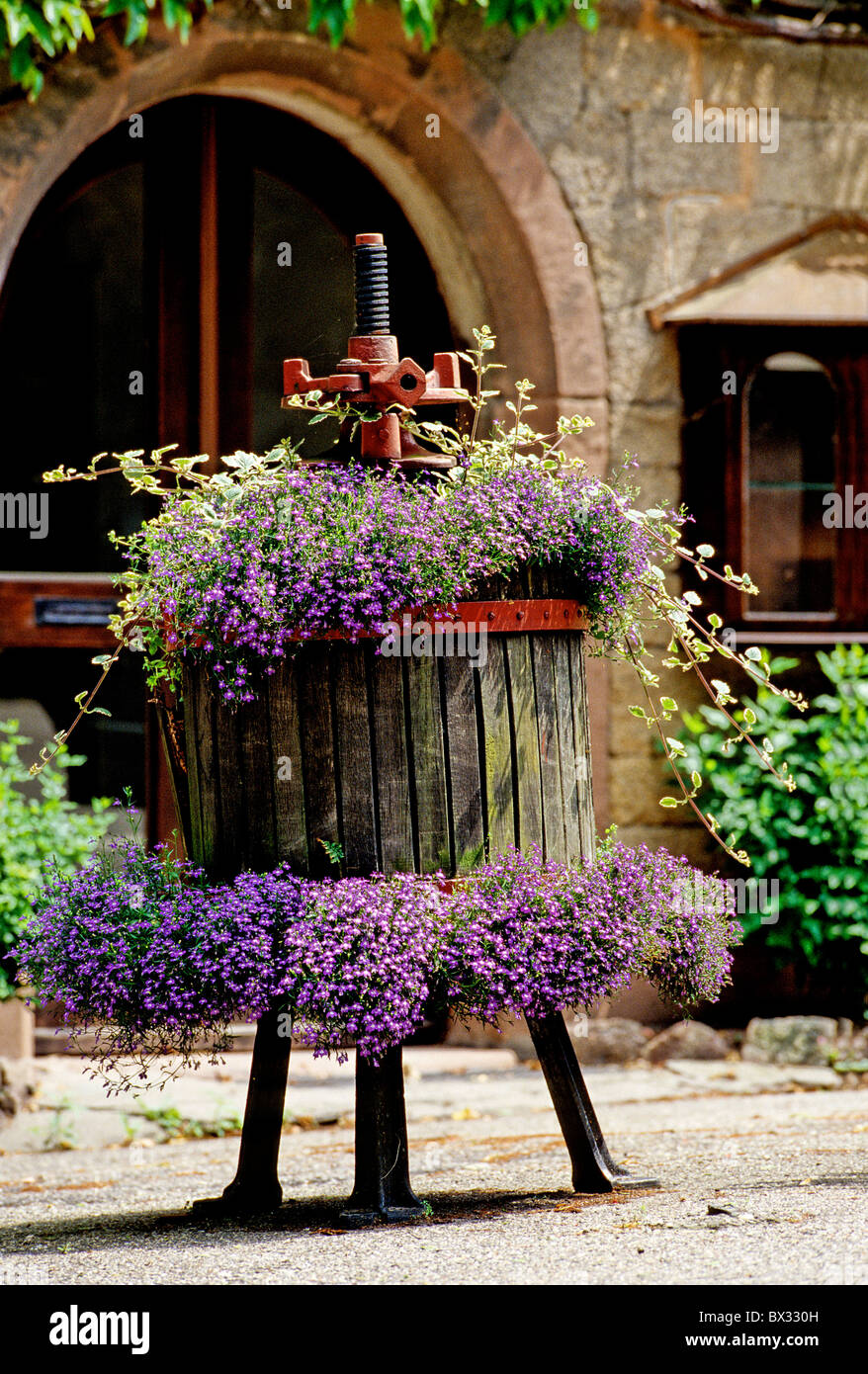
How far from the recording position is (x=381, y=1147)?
2.90 metres

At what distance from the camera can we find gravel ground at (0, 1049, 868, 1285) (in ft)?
8.25

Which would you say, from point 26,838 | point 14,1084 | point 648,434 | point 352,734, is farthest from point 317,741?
point 648,434

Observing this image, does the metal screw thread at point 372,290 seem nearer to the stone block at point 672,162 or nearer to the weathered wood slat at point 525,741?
the weathered wood slat at point 525,741

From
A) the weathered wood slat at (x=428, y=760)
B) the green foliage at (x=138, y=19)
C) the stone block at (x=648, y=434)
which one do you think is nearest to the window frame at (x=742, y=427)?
the stone block at (x=648, y=434)

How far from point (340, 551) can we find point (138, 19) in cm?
293

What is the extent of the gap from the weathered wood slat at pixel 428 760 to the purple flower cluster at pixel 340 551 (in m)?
0.13

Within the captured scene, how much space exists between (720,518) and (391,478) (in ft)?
9.75

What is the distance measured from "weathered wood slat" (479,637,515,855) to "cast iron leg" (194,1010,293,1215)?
571 millimetres

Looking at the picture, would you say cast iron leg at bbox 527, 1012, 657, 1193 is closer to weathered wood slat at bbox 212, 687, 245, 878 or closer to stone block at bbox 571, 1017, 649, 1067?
weathered wood slat at bbox 212, 687, 245, 878

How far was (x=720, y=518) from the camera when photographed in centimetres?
574

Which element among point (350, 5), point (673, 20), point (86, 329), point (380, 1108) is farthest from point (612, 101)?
point (380, 1108)

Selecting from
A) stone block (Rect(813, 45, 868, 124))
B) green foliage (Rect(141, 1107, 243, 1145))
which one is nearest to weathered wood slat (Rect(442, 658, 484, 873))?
green foliage (Rect(141, 1107, 243, 1145))

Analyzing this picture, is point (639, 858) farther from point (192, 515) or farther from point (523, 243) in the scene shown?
point (523, 243)

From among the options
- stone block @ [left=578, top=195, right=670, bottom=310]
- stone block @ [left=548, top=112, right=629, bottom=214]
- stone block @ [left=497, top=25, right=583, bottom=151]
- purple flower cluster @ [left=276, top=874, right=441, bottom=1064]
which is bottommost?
purple flower cluster @ [left=276, top=874, right=441, bottom=1064]
